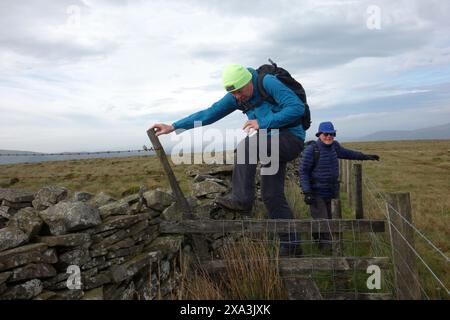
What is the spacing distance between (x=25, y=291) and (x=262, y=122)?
9.59 feet

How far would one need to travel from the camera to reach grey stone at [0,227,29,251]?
332cm

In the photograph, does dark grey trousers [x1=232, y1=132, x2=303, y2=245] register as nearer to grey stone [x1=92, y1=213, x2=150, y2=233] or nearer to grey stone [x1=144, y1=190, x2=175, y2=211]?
grey stone [x1=144, y1=190, x2=175, y2=211]

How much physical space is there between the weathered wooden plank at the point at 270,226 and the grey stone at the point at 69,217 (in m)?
1.01

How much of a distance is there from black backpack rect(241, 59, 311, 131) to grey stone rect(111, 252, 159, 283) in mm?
2138

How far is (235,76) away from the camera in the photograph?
441 cm

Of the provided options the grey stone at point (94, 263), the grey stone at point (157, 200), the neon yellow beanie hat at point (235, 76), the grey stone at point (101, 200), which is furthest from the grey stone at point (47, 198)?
the neon yellow beanie hat at point (235, 76)

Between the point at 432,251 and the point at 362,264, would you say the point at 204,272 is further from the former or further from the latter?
the point at 432,251

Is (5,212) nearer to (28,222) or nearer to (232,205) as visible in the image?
(28,222)

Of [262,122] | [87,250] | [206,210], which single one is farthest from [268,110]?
[87,250]

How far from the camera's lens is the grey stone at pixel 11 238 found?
10.9 feet

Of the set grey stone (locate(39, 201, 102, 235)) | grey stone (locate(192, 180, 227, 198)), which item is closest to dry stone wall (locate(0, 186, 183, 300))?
grey stone (locate(39, 201, 102, 235))

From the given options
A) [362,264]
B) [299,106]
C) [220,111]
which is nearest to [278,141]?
[299,106]
